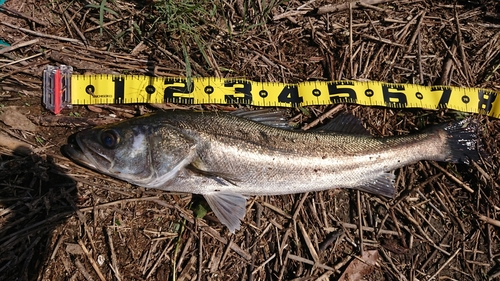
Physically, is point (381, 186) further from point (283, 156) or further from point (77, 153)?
point (77, 153)

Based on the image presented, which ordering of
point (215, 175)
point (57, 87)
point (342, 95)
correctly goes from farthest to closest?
point (342, 95) < point (57, 87) < point (215, 175)

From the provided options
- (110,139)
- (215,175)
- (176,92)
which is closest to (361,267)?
(215,175)

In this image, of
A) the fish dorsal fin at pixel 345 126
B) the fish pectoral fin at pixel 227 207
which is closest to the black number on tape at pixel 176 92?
the fish pectoral fin at pixel 227 207

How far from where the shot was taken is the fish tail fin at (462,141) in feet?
14.3

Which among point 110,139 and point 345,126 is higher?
point 345,126

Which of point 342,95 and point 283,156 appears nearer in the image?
point 283,156

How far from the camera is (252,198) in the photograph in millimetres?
4238

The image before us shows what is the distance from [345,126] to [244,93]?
4.22ft

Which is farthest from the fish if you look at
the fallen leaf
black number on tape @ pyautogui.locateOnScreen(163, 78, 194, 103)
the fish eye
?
the fallen leaf

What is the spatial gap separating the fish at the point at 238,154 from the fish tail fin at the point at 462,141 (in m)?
0.29

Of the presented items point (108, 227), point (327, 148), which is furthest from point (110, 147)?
point (327, 148)

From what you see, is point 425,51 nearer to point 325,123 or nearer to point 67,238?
point 325,123

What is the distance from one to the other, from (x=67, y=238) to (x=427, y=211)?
169 inches

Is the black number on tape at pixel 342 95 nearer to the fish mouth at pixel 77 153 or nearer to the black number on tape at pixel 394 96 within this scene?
the black number on tape at pixel 394 96
